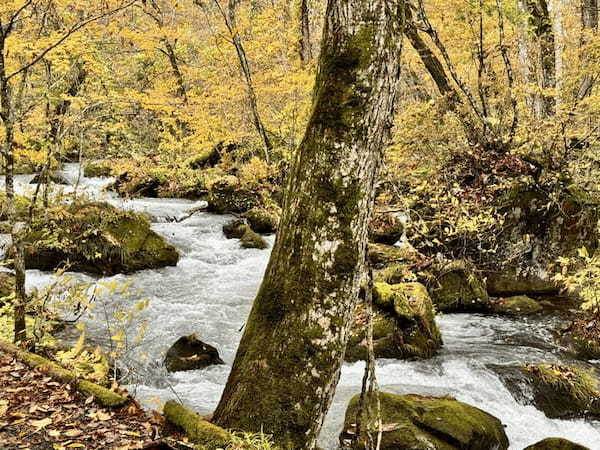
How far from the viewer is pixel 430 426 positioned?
509 centimetres

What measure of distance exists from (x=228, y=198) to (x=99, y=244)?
19.2ft

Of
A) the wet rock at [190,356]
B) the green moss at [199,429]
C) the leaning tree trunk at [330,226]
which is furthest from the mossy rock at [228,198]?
the leaning tree trunk at [330,226]

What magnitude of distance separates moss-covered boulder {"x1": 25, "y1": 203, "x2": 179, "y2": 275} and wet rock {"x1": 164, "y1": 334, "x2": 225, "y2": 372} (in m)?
3.55

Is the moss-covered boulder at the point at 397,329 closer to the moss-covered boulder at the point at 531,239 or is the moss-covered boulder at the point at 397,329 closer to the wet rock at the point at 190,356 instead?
the wet rock at the point at 190,356

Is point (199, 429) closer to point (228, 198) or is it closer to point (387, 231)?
point (387, 231)

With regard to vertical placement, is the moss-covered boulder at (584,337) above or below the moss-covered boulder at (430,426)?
above

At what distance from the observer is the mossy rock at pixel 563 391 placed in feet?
20.2

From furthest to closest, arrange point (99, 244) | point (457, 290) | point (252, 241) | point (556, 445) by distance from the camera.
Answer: point (252, 241), point (99, 244), point (457, 290), point (556, 445)

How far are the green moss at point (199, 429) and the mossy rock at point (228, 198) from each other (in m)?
12.6

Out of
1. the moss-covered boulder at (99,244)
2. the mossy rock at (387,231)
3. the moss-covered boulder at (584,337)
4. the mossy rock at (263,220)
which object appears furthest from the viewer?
the mossy rock at (263,220)

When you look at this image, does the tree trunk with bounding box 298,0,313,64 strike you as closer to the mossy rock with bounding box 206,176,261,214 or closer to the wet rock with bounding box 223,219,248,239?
the mossy rock with bounding box 206,176,261,214

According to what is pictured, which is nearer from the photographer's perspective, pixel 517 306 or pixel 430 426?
pixel 430 426

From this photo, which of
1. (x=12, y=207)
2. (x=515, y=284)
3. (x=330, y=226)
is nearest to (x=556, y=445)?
(x=330, y=226)

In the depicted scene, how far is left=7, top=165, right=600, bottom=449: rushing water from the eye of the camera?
6.05 m
